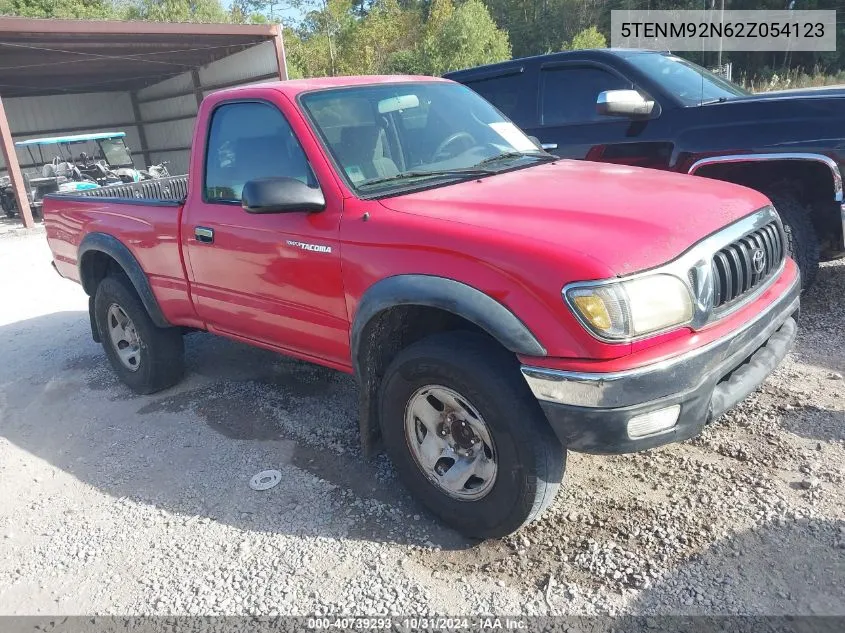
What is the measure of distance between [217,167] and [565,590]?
9.43 feet

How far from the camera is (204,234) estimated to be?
3729 mm

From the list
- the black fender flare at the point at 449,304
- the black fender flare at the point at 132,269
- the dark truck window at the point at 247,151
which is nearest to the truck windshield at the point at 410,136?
the dark truck window at the point at 247,151

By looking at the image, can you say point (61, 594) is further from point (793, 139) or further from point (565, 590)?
point (793, 139)

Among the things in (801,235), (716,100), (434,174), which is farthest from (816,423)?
(716,100)

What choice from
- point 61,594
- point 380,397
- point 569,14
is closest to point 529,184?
point 380,397

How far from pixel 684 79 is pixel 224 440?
15.0ft

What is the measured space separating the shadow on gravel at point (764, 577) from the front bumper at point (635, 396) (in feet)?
1.81

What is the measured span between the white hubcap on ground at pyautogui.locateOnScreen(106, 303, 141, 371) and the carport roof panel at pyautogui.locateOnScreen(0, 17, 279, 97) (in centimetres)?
1306

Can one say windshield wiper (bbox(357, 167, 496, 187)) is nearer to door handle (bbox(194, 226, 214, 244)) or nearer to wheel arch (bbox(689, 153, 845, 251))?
door handle (bbox(194, 226, 214, 244))

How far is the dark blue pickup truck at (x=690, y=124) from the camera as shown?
448 cm

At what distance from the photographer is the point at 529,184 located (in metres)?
3.07

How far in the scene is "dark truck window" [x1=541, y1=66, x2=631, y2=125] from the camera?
18.1 feet

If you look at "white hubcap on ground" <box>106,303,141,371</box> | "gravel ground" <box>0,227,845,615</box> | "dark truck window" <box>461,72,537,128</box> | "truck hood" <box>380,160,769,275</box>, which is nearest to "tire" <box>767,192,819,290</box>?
"gravel ground" <box>0,227,845,615</box>

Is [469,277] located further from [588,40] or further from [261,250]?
[588,40]
